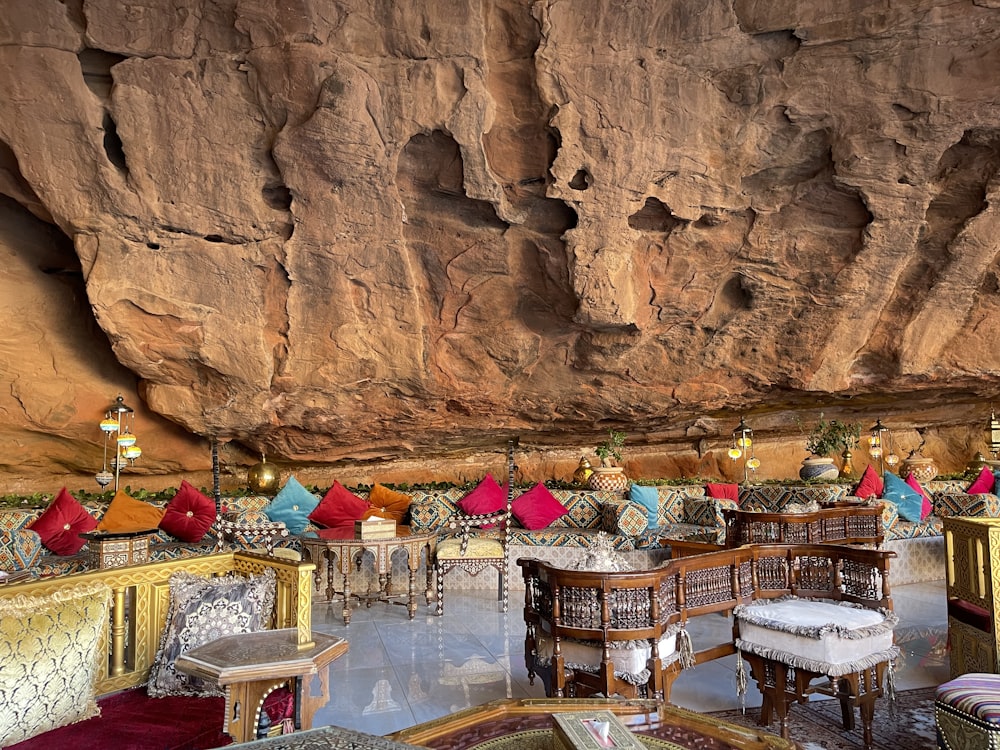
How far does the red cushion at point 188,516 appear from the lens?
6355mm

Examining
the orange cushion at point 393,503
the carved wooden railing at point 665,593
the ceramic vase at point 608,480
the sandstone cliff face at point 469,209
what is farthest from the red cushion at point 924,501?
the orange cushion at point 393,503

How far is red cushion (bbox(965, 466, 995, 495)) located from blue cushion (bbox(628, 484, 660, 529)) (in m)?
4.16

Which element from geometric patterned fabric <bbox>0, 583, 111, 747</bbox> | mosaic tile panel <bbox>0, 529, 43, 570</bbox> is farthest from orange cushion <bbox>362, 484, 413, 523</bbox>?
geometric patterned fabric <bbox>0, 583, 111, 747</bbox>

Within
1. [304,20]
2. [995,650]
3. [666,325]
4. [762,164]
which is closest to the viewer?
[995,650]

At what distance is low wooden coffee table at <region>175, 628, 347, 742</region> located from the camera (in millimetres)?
2297

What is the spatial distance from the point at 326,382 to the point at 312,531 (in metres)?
2.09

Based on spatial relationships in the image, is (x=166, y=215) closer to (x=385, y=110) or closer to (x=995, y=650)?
(x=385, y=110)

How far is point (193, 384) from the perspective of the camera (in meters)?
8.36

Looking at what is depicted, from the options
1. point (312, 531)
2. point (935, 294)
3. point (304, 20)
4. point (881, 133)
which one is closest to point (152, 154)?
point (304, 20)

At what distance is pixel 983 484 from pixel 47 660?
10000mm

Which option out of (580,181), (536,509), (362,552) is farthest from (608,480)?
(580,181)

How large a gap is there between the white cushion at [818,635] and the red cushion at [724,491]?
4576 millimetres

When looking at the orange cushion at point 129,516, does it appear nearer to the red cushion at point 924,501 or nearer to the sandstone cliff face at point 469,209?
the sandstone cliff face at point 469,209

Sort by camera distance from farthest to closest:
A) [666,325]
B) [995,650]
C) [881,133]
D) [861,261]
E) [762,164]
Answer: [666,325] < [861,261] < [762,164] < [881,133] < [995,650]
